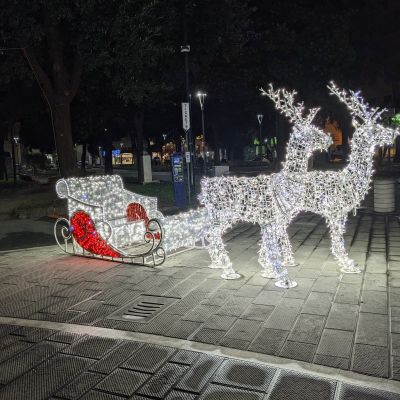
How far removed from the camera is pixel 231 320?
15.1ft

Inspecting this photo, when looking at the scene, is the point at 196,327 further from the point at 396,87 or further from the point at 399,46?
the point at 396,87

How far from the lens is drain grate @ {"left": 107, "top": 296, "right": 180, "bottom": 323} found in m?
4.83

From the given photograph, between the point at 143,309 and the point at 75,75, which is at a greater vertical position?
the point at 75,75

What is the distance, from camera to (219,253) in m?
6.54

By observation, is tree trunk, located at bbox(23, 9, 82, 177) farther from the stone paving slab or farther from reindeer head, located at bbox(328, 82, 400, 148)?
the stone paving slab

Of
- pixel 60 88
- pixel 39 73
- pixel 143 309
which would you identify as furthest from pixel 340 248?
pixel 39 73

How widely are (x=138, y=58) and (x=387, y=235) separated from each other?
8157mm

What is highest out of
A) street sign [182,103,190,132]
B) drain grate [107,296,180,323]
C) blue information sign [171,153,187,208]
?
street sign [182,103,190,132]

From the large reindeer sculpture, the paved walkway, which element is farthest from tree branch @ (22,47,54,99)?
the large reindeer sculpture

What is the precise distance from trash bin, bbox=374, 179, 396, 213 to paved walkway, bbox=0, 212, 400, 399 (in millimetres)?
4151

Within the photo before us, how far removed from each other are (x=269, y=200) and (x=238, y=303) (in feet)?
4.80

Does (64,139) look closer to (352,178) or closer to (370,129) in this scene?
(352,178)

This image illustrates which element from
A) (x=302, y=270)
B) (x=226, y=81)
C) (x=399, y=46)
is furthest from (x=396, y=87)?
(x=302, y=270)

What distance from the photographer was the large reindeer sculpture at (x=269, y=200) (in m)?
5.82
